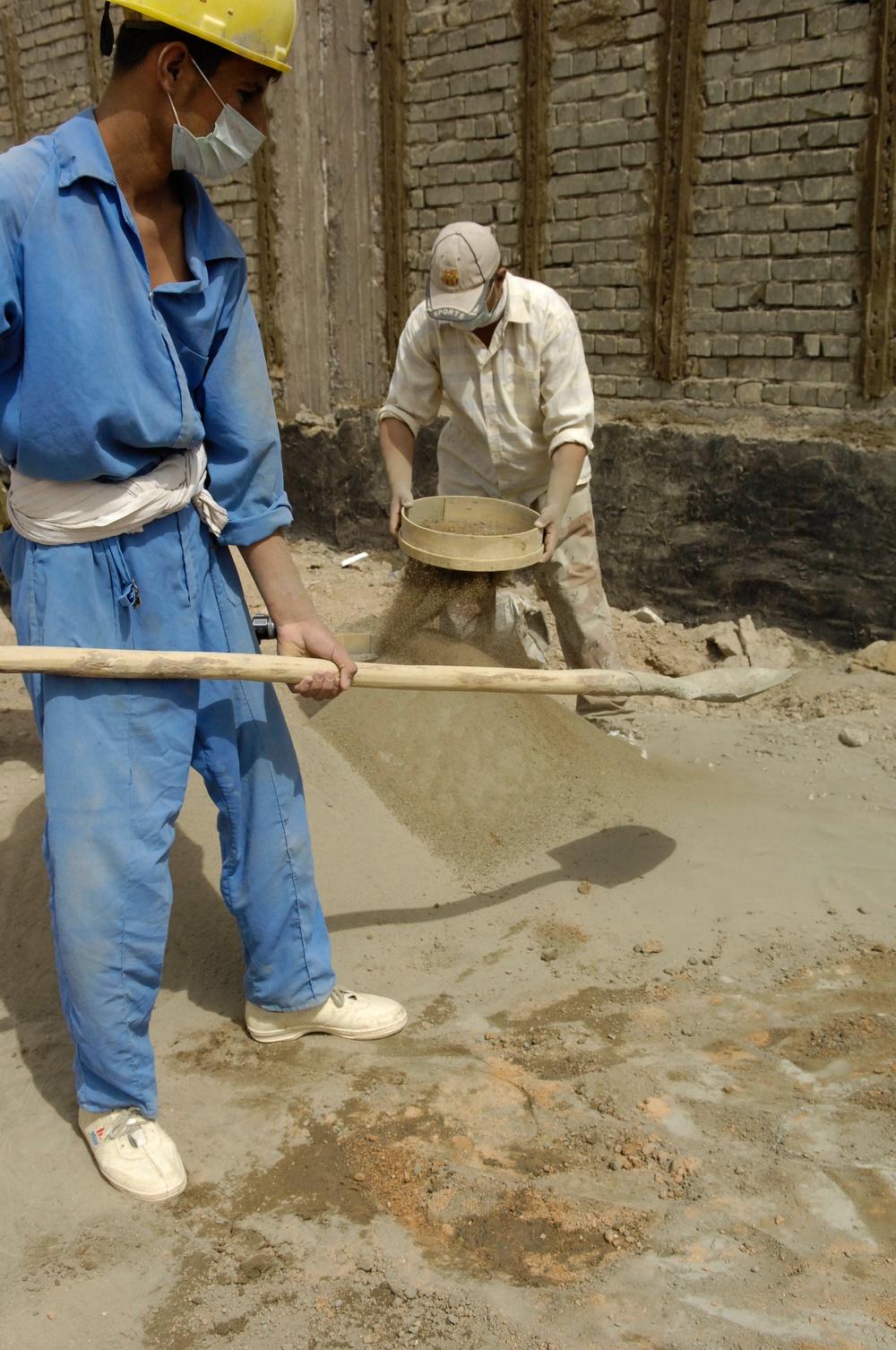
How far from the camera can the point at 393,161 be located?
7.05 metres

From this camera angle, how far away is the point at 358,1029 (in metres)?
2.76

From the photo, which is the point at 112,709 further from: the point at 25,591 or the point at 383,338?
the point at 383,338

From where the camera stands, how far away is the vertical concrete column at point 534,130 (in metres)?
6.11

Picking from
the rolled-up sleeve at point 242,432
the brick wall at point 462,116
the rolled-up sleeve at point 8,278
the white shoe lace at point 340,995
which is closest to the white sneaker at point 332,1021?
the white shoe lace at point 340,995

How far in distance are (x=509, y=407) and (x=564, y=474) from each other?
37 centimetres

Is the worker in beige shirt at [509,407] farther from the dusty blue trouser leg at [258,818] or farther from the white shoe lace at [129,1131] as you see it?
the white shoe lace at [129,1131]

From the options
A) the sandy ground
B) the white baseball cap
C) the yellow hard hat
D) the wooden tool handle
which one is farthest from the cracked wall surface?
the yellow hard hat

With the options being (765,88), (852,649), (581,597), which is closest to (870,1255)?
(581,597)

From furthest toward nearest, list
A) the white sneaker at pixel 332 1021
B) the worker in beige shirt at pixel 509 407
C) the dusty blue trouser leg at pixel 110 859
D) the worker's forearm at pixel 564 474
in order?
the worker's forearm at pixel 564 474 < the worker in beige shirt at pixel 509 407 < the white sneaker at pixel 332 1021 < the dusty blue trouser leg at pixel 110 859

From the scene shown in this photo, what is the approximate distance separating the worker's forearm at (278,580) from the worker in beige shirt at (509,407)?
1.70m

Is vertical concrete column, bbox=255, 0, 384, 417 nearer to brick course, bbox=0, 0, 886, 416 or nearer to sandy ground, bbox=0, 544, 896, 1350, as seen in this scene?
brick course, bbox=0, 0, 886, 416

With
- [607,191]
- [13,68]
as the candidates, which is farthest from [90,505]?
[13,68]

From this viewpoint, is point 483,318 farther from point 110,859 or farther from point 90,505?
point 110,859

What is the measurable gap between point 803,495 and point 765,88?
6.24 ft
